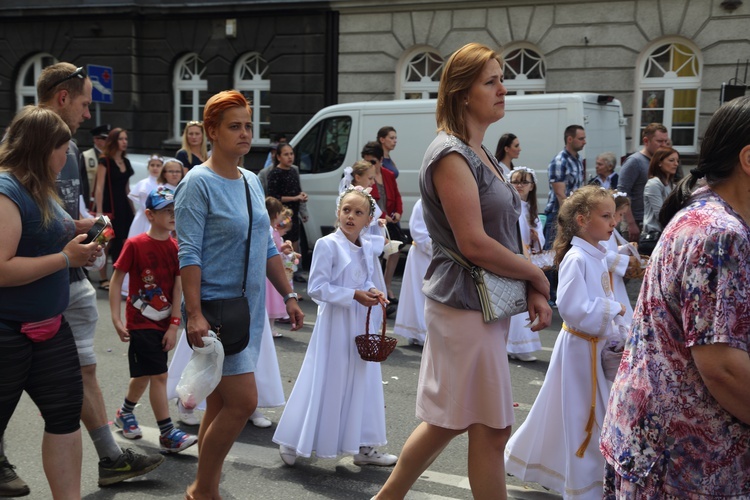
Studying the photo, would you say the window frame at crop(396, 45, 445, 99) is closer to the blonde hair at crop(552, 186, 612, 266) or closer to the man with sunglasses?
the blonde hair at crop(552, 186, 612, 266)


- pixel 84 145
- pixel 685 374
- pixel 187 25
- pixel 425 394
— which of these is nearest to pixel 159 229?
pixel 425 394

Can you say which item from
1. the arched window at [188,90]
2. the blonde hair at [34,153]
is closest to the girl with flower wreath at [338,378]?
the blonde hair at [34,153]

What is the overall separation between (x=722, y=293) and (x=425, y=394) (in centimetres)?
155

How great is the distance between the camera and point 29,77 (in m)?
25.5

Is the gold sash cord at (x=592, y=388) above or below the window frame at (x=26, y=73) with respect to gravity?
below

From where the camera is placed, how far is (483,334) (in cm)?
335

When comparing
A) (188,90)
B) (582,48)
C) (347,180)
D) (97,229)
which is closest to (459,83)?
(97,229)

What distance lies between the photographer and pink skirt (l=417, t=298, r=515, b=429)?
3.35 m

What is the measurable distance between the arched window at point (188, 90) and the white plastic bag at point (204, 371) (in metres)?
20.2

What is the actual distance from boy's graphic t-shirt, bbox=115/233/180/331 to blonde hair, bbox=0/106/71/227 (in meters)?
1.54

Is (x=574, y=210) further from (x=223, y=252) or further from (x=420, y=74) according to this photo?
(x=420, y=74)

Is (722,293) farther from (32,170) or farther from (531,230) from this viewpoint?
(531,230)

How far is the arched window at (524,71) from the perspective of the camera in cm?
1911

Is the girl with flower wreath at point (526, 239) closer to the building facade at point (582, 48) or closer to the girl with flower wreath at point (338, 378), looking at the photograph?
the girl with flower wreath at point (338, 378)
